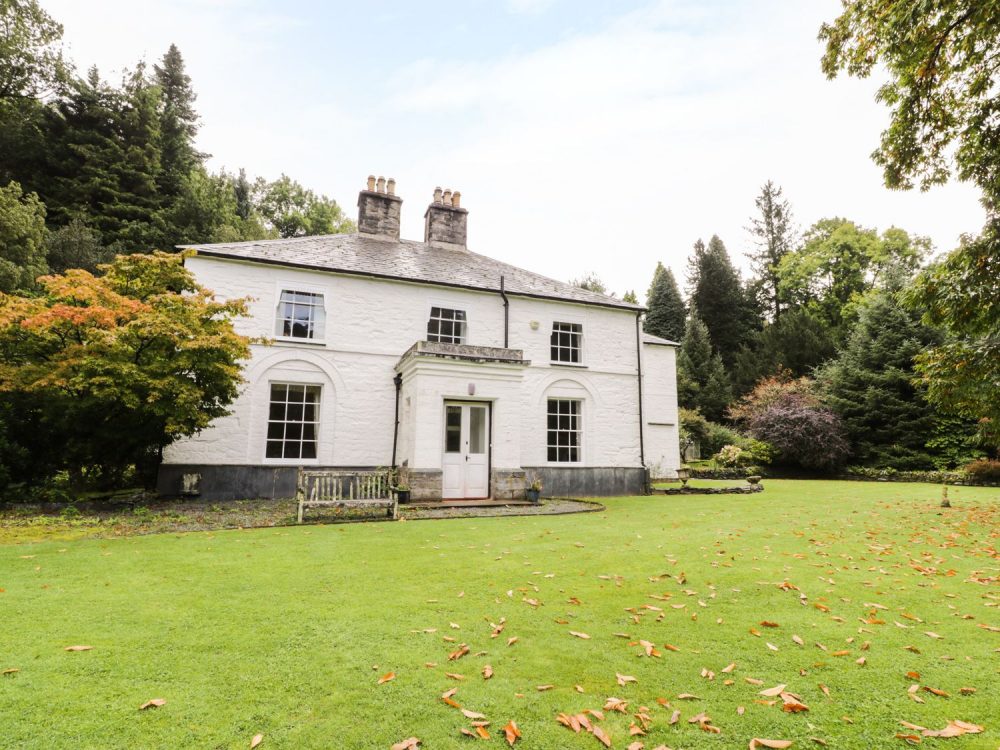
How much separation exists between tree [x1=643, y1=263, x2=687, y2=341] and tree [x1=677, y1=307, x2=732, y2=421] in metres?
2.43

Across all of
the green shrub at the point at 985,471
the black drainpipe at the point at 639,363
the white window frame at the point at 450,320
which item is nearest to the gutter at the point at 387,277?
the black drainpipe at the point at 639,363

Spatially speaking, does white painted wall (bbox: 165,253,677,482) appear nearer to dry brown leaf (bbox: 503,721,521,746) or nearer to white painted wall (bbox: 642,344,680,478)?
white painted wall (bbox: 642,344,680,478)

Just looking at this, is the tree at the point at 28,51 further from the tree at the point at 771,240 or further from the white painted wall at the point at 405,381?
the tree at the point at 771,240

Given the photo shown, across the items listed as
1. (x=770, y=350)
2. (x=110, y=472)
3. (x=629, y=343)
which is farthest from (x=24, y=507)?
(x=770, y=350)

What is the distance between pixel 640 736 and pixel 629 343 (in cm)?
1647

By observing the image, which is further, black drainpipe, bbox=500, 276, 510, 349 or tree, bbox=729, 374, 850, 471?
tree, bbox=729, 374, 850, 471

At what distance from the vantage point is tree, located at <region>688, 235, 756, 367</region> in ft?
142

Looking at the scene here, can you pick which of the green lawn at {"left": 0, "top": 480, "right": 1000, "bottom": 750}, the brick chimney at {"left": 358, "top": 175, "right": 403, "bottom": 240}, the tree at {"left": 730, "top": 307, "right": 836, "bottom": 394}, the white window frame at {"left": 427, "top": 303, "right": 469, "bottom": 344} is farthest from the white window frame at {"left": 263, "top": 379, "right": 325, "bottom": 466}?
the tree at {"left": 730, "top": 307, "right": 836, "bottom": 394}

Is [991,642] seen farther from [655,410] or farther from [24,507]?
[655,410]

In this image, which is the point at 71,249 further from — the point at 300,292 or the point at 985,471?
the point at 985,471

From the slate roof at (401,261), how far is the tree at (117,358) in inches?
120

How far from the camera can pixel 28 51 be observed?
2747 cm

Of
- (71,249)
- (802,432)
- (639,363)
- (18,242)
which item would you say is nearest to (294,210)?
(71,249)

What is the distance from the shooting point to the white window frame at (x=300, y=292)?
1434cm
